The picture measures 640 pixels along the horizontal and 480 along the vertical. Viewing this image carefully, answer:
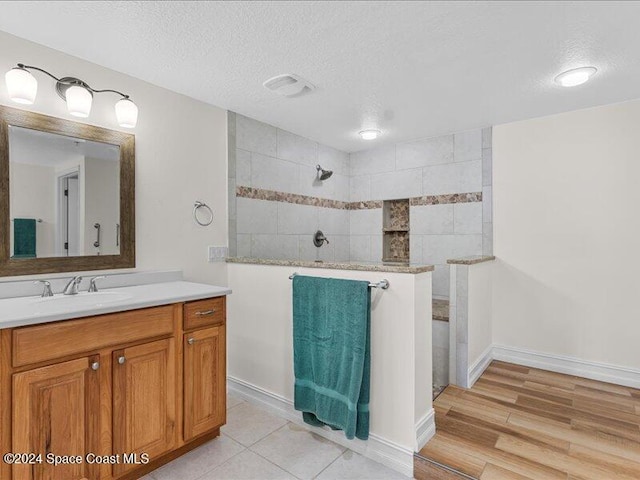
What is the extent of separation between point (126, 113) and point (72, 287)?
105 centimetres

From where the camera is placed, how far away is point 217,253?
8.76 feet

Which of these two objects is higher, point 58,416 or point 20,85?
point 20,85

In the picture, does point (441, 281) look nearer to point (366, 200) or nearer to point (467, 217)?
point (467, 217)

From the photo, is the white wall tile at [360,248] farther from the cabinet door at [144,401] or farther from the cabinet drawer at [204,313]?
the cabinet door at [144,401]

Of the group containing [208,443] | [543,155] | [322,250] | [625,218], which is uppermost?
[543,155]

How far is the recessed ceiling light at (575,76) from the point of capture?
2076mm

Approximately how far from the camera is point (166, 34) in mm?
1736

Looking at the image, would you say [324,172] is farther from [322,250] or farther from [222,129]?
[222,129]

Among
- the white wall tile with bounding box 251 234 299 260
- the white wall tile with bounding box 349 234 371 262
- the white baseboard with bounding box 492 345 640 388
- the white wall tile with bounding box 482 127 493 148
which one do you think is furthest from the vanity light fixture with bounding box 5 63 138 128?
the white baseboard with bounding box 492 345 640 388

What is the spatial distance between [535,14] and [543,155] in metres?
1.66

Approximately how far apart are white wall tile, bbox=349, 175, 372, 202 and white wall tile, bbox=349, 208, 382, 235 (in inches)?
6.2

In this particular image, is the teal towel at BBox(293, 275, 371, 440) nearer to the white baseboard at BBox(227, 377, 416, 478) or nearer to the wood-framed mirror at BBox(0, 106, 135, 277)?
the white baseboard at BBox(227, 377, 416, 478)

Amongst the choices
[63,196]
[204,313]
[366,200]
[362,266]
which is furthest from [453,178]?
[63,196]

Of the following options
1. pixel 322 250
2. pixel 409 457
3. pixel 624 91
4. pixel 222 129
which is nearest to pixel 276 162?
pixel 222 129
